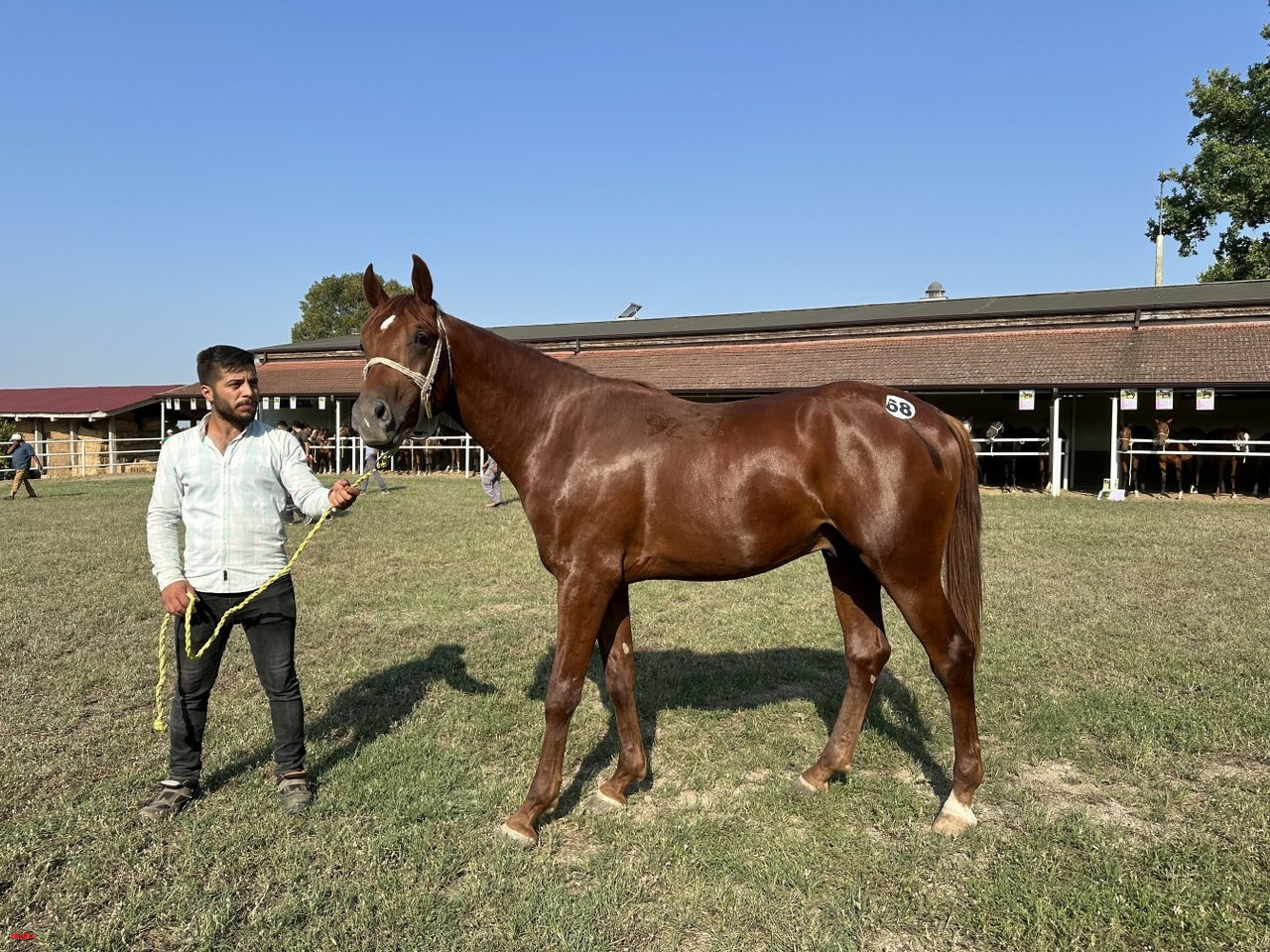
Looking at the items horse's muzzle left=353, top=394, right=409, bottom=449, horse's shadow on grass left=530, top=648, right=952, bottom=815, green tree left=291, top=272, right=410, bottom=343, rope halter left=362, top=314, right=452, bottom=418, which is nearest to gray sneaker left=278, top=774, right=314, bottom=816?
horse's shadow on grass left=530, top=648, right=952, bottom=815

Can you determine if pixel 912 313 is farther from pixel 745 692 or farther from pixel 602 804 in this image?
pixel 602 804

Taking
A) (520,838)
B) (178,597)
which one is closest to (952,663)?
(520,838)

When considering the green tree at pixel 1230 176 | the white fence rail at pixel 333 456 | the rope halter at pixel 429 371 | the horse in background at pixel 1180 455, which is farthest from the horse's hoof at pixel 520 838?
the green tree at pixel 1230 176

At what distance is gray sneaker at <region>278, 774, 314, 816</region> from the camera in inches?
132

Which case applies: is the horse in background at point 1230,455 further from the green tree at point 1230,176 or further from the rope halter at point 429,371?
the rope halter at point 429,371

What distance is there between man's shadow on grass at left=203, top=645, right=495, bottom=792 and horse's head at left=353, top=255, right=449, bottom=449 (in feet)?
6.34

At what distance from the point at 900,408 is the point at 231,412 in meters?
3.09

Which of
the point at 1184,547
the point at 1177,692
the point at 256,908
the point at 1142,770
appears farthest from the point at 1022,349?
the point at 256,908

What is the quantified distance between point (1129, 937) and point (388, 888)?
8.85 ft

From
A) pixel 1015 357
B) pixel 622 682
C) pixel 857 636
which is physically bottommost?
pixel 622 682

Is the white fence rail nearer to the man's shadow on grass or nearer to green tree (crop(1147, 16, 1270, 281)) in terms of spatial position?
the man's shadow on grass

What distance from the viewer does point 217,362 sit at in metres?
3.24

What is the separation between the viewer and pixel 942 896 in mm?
2793

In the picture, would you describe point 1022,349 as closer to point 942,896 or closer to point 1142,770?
point 1142,770
